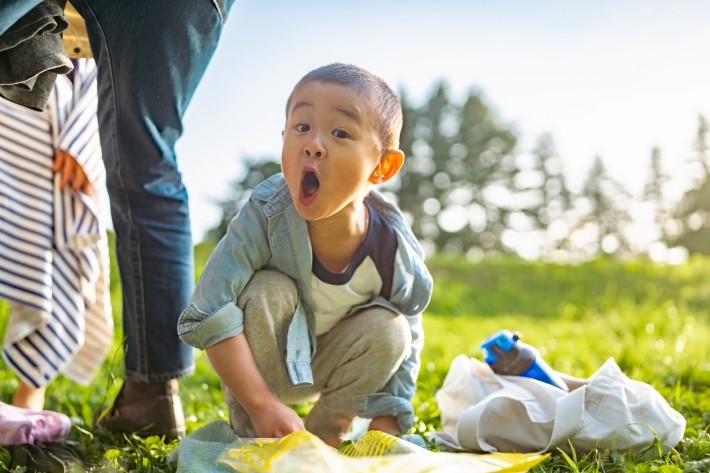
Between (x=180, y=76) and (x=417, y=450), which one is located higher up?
(x=180, y=76)

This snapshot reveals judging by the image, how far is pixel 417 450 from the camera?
1.56 meters

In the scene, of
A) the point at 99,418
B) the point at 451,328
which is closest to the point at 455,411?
the point at 99,418

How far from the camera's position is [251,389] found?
5.65 ft

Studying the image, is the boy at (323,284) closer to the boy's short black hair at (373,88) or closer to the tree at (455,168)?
the boy's short black hair at (373,88)

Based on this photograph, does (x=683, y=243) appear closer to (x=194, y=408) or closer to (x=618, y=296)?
(x=618, y=296)

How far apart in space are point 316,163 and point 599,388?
3.10 feet

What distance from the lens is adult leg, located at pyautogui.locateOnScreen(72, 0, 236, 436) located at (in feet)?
6.05

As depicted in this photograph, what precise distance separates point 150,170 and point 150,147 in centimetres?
7

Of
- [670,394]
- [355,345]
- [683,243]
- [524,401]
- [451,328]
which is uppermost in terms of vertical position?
Answer: [355,345]

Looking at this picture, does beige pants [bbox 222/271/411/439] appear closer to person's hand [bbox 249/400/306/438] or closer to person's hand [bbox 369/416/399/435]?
person's hand [bbox 369/416/399/435]

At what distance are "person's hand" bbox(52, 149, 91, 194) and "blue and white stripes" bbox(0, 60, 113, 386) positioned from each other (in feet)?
0.07

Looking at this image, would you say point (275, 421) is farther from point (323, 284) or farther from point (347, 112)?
point (347, 112)

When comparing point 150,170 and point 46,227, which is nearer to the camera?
point 150,170

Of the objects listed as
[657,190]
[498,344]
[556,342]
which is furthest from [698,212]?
[498,344]
